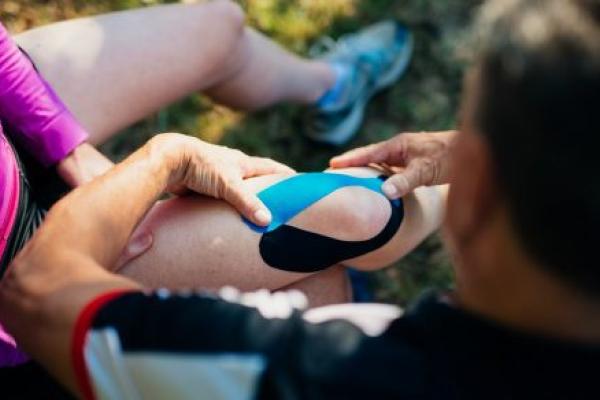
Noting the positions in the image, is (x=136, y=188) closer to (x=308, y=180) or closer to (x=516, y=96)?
(x=308, y=180)

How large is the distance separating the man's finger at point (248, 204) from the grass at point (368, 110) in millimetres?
899

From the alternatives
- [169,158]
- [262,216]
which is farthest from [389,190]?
[169,158]

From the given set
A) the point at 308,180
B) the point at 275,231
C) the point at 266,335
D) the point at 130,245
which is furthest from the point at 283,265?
the point at 266,335

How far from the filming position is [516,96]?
854mm

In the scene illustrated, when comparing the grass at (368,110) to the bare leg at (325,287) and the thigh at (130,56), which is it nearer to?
the thigh at (130,56)

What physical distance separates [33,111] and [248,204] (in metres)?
0.52

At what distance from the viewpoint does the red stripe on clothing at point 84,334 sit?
108cm

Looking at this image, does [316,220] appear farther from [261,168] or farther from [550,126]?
[550,126]

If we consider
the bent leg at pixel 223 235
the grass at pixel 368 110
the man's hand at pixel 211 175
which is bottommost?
the grass at pixel 368 110

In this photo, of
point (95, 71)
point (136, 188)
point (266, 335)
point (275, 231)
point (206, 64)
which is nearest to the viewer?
point (266, 335)

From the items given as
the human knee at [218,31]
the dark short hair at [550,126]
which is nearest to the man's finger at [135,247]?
the human knee at [218,31]

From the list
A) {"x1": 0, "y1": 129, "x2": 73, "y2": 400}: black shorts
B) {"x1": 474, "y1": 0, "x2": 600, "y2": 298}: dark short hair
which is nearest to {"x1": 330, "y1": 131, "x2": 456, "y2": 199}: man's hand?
{"x1": 0, "y1": 129, "x2": 73, "y2": 400}: black shorts

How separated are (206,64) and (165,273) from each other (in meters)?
0.75

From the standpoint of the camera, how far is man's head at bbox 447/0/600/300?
0.82m
